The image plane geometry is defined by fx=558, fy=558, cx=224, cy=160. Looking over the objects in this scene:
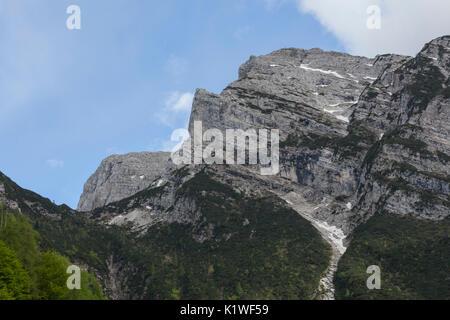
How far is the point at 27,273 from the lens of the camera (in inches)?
4097

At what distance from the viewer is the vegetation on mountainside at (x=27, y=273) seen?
96.8 m

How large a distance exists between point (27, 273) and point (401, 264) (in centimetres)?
12122

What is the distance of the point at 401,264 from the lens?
179875 mm

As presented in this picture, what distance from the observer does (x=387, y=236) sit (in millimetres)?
197625

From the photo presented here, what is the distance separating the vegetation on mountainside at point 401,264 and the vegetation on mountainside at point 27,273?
89.4 m

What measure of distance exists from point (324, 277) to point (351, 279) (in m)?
9.08

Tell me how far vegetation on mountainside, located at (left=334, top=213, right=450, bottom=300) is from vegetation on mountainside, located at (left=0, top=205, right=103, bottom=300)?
8942 cm

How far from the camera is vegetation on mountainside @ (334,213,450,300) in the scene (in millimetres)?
166125

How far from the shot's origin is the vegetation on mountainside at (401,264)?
166 m

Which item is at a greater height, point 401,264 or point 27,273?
point 401,264

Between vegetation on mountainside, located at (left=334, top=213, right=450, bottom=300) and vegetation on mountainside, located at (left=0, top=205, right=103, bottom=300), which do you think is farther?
vegetation on mountainside, located at (left=334, top=213, right=450, bottom=300)

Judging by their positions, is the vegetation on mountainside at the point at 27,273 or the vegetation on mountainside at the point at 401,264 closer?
the vegetation on mountainside at the point at 27,273

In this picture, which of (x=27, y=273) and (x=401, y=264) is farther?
(x=401, y=264)
